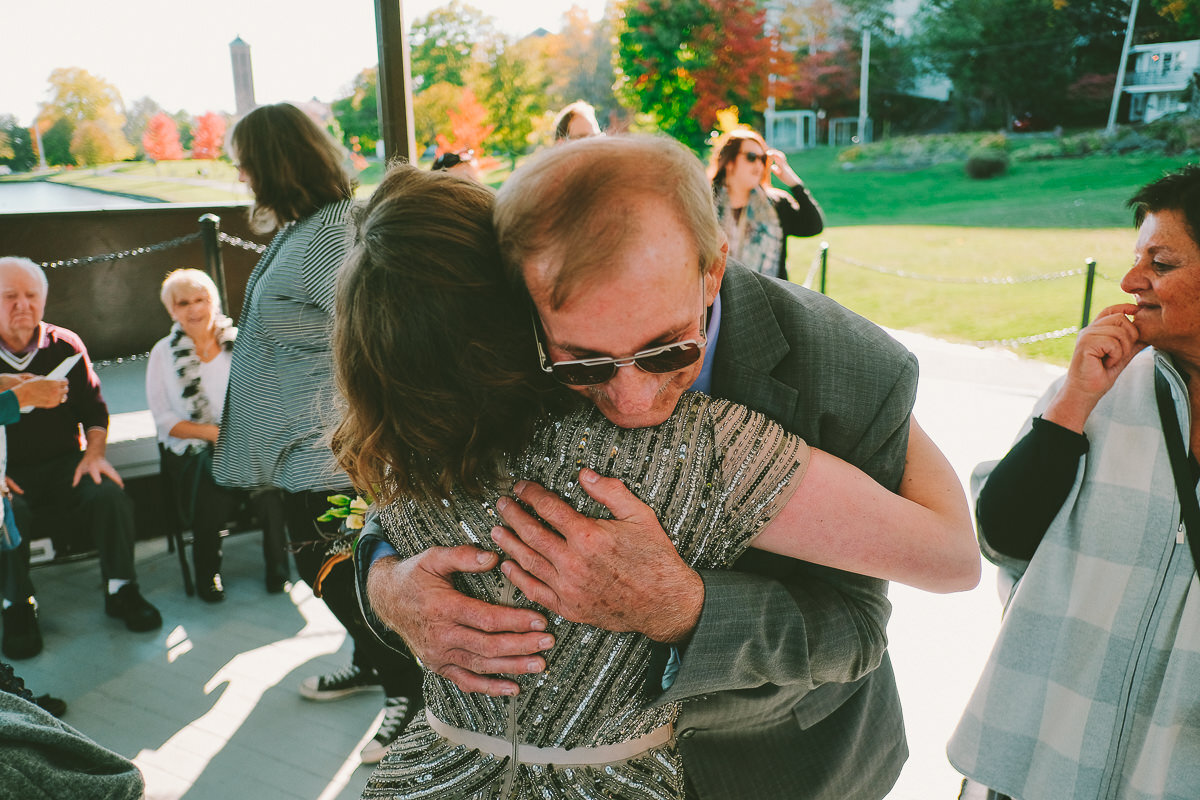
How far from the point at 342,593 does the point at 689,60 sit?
1454cm

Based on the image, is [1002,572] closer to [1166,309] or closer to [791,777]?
[1166,309]

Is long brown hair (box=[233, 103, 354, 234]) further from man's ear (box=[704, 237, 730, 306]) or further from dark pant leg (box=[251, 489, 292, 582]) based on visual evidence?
man's ear (box=[704, 237, 730, 306])

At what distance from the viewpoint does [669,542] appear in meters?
1.08

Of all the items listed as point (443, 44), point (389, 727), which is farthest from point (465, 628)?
point (443, 44)

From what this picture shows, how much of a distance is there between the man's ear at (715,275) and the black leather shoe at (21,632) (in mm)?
3924

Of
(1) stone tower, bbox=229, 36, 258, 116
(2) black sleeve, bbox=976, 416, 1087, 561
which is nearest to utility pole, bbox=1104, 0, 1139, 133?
(1) stone tower, bbox=229, 36, 258, 116

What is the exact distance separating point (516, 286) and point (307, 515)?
7.47 ft

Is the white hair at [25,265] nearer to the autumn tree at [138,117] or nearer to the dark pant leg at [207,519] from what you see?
the dark pant leg at [207,519]

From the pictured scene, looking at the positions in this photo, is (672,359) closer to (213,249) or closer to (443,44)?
(213,249)

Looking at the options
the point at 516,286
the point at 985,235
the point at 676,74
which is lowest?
the point at 985,235

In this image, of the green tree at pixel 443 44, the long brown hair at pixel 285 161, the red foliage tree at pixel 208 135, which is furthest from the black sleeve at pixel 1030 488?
the green tree at pixel 443 44

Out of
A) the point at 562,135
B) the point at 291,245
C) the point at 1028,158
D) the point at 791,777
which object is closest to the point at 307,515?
the point at 291,245

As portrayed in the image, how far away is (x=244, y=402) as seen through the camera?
10.1 ft

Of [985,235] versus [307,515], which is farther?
[985,235]
